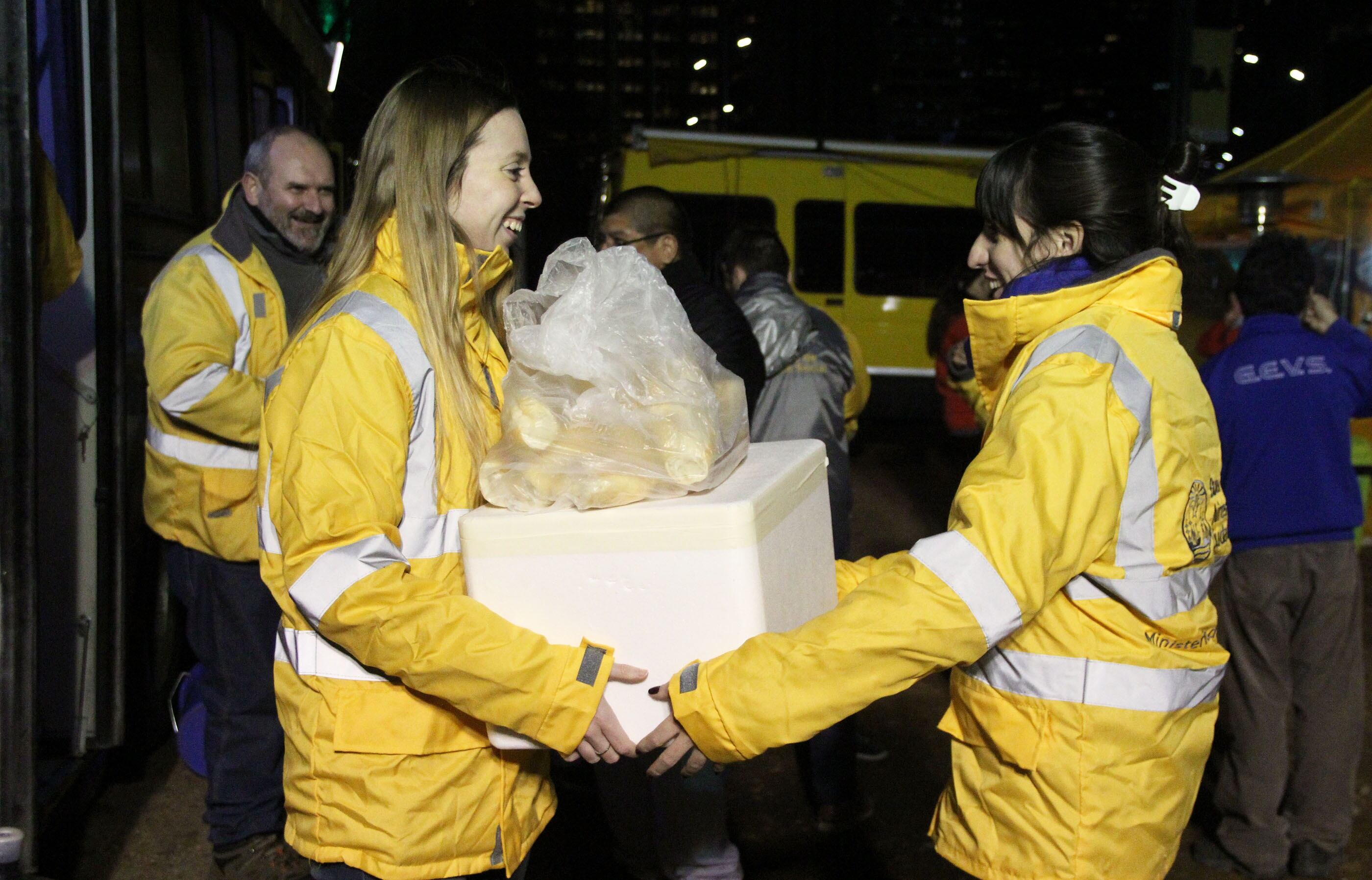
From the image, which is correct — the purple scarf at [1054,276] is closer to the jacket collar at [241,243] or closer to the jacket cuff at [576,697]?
the jacket cuff at [576,697]

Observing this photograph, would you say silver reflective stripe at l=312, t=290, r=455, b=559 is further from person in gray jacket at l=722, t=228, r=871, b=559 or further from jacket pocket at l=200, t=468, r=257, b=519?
person in gray jacket at l=722, t=228, r=871, b=559

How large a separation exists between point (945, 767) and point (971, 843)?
2.50 m

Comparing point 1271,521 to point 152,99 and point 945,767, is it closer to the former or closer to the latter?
point 945,767

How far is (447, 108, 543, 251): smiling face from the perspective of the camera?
75.0 inches

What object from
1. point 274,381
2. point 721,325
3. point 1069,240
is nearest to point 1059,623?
point 1069,240

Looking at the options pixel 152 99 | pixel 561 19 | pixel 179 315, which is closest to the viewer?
pixel 179 315

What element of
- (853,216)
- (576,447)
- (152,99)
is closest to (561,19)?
(853,216)

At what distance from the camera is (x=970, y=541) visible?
1.61 meters

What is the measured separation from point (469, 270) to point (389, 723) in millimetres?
790

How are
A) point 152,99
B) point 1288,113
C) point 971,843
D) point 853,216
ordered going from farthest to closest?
point 1288,113 < point 853,216 < point 152,99 < point 971,843

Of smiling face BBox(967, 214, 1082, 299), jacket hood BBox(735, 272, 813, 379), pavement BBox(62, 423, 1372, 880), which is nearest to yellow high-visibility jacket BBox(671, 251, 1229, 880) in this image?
smiling face BBox(967, 214, 1082, 299)

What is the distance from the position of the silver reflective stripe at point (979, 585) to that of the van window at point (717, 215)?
9062mm

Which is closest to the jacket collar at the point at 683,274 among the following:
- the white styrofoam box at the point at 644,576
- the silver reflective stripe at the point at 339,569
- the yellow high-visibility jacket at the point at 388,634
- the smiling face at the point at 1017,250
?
the smiling face at the point at 1017,250

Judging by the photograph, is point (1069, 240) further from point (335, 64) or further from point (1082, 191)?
point (335, 64)
